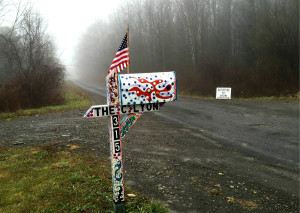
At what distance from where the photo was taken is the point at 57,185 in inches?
154

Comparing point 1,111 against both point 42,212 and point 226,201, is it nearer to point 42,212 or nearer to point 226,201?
point 42,212

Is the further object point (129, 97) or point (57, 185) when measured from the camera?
point (57, 185)

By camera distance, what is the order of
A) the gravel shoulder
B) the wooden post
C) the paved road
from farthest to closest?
the paved road, the gravel shoulder, the wooden post

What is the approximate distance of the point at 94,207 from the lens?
127 inches

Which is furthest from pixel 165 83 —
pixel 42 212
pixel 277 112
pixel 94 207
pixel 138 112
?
pixel 277 112

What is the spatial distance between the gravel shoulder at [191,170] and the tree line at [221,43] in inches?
532

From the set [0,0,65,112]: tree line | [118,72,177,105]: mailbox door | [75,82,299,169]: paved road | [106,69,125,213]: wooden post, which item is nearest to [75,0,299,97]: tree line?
[75,82,299,169]: paved road

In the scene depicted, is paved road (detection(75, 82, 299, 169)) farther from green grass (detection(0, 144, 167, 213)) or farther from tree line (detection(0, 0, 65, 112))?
tree line (detection(0, 0, 65, 112))

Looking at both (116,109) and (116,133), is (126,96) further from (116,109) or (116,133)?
(116,133)

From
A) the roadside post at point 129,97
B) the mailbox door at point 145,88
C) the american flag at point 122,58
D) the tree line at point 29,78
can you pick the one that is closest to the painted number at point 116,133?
the roadside post at point 129,97

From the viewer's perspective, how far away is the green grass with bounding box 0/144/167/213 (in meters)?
3.27

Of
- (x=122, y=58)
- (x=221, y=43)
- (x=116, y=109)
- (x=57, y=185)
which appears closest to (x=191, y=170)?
(x=57, y=185)

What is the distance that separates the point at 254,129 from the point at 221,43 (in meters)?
20.8

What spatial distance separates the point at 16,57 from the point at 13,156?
18757mm
